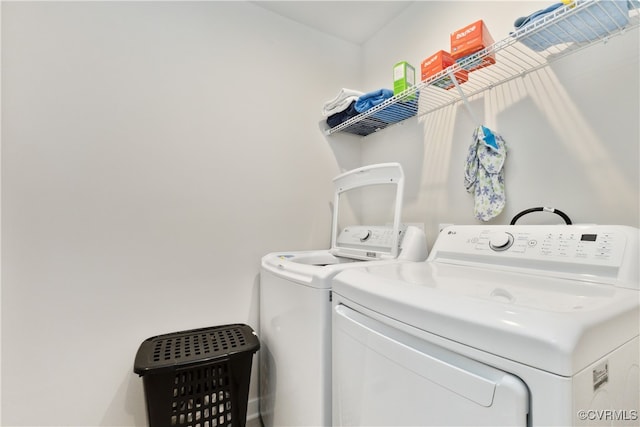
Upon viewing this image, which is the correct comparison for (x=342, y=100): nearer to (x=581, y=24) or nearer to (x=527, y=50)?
(x=527, y=50)

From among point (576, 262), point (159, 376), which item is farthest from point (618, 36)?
point (159, 376)

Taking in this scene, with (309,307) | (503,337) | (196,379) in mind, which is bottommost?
(196,379)

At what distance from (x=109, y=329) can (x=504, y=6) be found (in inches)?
88.2

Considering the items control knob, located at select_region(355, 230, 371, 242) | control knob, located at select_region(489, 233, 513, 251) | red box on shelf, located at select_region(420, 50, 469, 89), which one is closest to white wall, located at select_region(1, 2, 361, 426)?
control knob, located at select_region(355, 230, 371, 242)

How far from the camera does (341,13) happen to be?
6.08ft

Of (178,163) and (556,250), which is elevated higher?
(178,163)

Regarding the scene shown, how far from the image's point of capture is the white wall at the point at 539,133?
0.97 metres

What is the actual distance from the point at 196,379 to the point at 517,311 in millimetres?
1217

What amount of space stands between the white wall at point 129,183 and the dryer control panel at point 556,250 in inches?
39.8

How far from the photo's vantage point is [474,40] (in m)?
1.11

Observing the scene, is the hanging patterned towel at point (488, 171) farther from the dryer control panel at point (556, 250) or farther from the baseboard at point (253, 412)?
the baseboard at point (253, 412)

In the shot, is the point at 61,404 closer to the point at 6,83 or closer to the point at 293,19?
the point at 6,83

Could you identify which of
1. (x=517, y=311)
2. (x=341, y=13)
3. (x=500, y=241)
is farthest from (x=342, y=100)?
(x=517, y=311)

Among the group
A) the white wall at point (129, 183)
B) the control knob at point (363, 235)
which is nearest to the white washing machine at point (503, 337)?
the control knob at point (363, 235)
